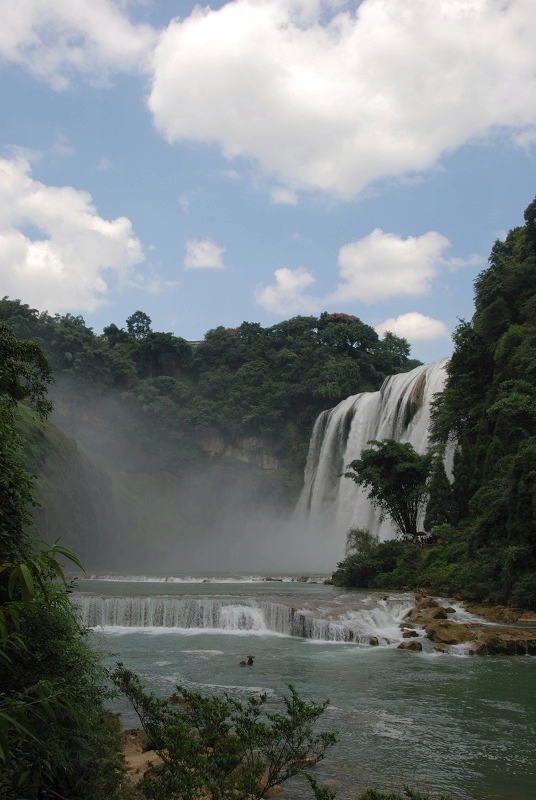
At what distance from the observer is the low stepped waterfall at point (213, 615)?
17469 millimetres

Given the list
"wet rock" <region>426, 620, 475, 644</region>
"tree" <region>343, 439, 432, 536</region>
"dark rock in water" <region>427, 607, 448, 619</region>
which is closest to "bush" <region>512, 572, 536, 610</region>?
"dark rock in water" <region>427, 607, 448, 619</region>

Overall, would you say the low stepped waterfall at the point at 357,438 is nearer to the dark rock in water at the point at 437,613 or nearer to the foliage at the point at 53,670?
the dark rock in water at the point at 437,613

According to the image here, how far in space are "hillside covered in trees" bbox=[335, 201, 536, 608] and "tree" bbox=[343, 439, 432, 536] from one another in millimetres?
916

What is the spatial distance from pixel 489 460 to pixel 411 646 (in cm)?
1245

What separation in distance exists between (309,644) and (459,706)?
20.3ft

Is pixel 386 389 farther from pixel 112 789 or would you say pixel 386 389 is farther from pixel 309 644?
pixel 112 789

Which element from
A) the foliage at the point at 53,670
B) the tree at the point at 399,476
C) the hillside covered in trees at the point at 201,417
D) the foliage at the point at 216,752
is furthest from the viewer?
the hillside covered in trees at the point at 201,417

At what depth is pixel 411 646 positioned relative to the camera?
14695 millimetres

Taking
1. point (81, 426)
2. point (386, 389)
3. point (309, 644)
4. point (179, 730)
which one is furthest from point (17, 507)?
point (81, 426)

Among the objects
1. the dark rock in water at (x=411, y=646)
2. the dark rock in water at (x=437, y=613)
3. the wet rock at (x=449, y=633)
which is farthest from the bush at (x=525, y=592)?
the dark rock in water at (x=411, y=646)

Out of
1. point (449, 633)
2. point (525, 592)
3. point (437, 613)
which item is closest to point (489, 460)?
point (525, 592)

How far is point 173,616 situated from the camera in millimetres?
18047

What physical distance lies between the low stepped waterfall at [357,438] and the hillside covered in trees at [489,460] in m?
3.00

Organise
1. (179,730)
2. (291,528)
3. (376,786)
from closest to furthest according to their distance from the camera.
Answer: (179,730) < (376,786) < (291,528)
